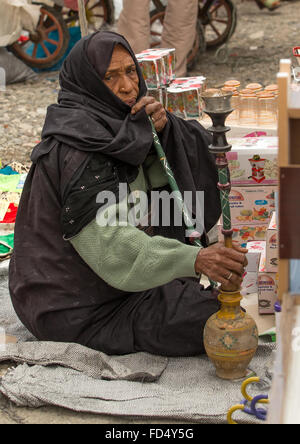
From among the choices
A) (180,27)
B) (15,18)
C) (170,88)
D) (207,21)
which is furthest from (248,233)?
(207,21)

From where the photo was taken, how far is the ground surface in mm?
2820

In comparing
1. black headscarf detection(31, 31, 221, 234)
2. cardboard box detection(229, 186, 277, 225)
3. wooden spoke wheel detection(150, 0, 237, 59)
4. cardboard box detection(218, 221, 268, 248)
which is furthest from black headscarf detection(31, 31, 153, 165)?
wooden spoke wheel detection(150, 0, 237, 59)

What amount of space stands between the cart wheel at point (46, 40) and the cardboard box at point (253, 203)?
15.6 ft

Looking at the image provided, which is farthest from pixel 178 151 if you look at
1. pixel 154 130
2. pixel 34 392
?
pixel 34 392

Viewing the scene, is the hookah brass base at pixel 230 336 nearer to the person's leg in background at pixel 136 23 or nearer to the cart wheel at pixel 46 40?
the person's leg in background at pixel 136 23

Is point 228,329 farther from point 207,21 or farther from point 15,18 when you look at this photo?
point 207,21

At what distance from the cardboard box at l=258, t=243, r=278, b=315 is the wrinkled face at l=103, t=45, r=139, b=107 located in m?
0.99

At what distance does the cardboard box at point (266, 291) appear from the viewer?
346cm

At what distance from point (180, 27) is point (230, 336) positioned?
513 centimetres

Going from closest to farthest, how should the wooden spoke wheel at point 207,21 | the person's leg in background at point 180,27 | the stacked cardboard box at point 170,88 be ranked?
the stacked cardboard box at point 170,88 < the person's leg in background at point 180,27 < the wooden spoke wheel at point 207,21

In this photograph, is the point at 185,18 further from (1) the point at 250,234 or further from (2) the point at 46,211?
(2) the point at 46,211

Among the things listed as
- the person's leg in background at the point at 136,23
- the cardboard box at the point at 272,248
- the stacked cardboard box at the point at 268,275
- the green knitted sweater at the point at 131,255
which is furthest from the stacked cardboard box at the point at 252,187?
the person's leg in background at the point at 136,23

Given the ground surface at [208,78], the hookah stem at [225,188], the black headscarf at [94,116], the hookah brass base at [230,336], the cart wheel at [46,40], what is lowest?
the ground surface at [208,78]

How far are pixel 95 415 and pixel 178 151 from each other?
1.16m
